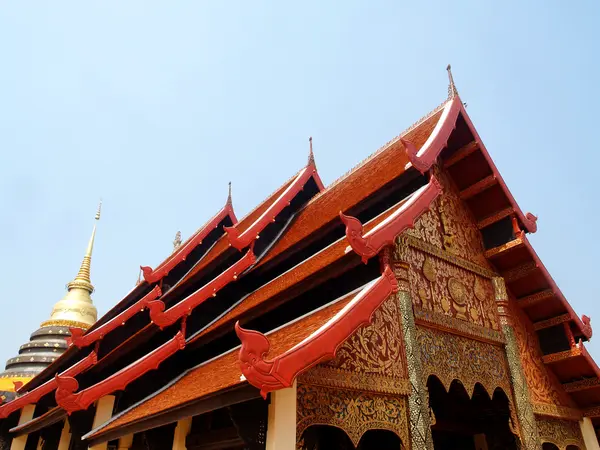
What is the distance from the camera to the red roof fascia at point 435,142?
5.38 meters

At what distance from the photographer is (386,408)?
443 cm

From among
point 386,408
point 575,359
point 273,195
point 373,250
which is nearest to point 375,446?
point 386,408

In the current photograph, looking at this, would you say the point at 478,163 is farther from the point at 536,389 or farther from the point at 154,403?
the point at 154,403

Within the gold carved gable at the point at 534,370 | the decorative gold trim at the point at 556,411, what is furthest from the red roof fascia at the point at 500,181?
the decorative gold trim at the point at 556,411

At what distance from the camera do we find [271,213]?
818 cm

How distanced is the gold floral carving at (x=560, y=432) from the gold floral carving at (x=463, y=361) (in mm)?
811

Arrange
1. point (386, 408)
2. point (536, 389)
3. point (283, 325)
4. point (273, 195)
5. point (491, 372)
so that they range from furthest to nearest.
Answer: point (273, 195), point (536, 389), point (491, 372), point (283, 325), point (386, 408)

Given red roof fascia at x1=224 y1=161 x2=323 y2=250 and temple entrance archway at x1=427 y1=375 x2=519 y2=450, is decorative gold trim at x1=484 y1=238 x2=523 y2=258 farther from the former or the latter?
red roof fascia at x1=224 y1=161 x2=323 y2=250

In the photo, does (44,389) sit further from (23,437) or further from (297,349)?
(297,349)

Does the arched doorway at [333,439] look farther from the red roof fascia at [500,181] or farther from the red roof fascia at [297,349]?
the red roof fascia at [500,181]

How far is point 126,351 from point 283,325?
9.60 ft

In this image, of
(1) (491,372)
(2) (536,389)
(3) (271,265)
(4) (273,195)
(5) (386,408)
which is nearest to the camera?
(5) (386,408)

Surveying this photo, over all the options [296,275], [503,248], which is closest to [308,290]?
[296,275]

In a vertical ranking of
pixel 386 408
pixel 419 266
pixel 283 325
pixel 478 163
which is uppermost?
pixel 478 163
